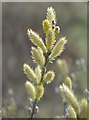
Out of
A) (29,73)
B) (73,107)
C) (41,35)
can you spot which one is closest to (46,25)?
(29,73)

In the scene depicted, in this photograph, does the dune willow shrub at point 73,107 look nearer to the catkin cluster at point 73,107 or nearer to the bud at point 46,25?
the catkin cluster at point 73,107

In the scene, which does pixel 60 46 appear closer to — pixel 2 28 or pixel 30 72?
pixel 30 72

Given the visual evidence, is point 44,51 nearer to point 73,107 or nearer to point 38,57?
point 38,57

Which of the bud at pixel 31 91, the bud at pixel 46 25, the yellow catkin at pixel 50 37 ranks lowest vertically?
the bud at pixel 31 91

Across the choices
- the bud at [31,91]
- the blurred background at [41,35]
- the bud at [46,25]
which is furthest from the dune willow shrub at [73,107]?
the blurred background at [41,35]

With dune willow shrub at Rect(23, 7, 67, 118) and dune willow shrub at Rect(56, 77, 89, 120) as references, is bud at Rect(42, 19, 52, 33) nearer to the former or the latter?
dune willow shrub at Rect(23, 7, 67, 118)

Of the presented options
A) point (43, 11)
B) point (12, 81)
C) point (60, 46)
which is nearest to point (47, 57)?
point (60, 46)

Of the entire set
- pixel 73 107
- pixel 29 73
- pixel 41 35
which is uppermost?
pixel 41 35

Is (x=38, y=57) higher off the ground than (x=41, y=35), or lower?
lower

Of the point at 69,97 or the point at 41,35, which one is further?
the point at 41,35

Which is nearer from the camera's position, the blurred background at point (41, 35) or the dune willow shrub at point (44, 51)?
the dune willow shrub at point (44, 51)
